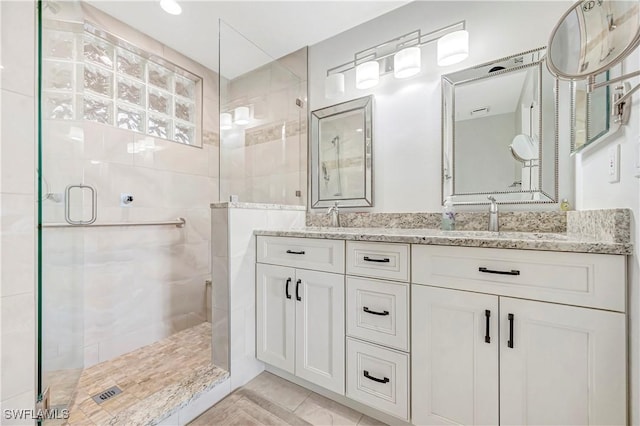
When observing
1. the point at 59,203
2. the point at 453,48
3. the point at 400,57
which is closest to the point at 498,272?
the point at 453,48

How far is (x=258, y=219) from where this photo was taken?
1.68 meters

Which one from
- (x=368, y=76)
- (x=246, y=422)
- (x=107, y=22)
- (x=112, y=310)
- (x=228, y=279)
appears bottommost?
(x=246, y=422)

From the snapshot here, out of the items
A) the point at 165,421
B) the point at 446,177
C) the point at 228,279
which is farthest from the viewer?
the point at 446,177

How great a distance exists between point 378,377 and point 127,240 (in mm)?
1911

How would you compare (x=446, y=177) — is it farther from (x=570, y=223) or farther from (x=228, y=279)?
(x=228, y=279)

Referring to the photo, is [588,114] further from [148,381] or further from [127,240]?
[127,240]

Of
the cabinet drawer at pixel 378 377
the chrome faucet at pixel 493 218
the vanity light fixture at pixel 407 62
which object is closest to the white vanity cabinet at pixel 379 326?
the cabinet drawer at pixel 378 377

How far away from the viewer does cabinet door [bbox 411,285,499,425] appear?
3.19 feet

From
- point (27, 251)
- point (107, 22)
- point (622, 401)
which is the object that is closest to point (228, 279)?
point (27, 251)

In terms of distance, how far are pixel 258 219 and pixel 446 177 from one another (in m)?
1.24

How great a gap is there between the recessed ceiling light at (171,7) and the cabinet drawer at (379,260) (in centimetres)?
202

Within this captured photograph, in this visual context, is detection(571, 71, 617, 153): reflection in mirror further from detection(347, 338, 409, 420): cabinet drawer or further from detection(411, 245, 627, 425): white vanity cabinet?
detection(347, 338, 409, 420): cabinet drawer

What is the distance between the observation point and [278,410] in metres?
1.34

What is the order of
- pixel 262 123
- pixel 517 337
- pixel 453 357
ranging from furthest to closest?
pixel 262 123, pixel 453 357, pixel 517 337
